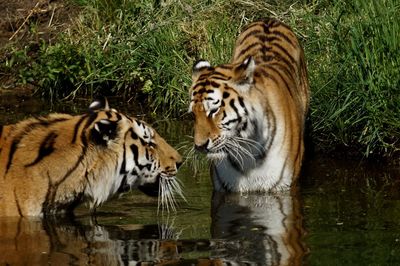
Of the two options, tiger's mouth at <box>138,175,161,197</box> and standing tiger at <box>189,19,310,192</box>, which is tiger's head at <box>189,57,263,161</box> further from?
tiger's mouth at <box>138,175,161,197</box>

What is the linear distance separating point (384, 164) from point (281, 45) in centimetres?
118

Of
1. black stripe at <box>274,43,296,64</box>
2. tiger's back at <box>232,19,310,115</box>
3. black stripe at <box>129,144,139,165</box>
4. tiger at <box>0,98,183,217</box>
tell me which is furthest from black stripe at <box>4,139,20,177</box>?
black stripe at <box>274,43,296,64</box>

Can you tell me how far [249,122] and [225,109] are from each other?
0.68 ft

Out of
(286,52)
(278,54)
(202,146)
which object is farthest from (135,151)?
(286,52)

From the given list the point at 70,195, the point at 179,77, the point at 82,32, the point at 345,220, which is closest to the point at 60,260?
the point at 70,195

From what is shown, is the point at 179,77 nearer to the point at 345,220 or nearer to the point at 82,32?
the point at 82,32

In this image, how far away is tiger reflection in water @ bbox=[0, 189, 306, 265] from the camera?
6.13 meters

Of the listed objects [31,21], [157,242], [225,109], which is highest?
[31,21]

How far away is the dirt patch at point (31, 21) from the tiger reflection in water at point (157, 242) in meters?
4.95

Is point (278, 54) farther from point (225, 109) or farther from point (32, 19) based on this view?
point (32, 19)

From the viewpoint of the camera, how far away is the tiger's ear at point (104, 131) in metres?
6.61

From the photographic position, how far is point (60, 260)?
20.1 feet

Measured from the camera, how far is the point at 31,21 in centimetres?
1216

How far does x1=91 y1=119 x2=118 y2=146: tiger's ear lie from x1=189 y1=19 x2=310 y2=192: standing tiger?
87cm
